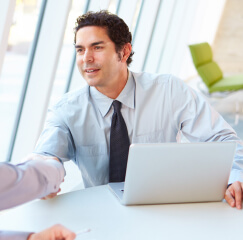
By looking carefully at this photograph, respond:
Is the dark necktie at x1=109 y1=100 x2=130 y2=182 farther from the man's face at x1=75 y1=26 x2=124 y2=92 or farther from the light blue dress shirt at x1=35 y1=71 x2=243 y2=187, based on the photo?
the man's face at x1=75 y1=26 x2=124 y2=92

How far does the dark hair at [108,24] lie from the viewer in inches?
77.9

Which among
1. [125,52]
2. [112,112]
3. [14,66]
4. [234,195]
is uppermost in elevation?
[125,52]

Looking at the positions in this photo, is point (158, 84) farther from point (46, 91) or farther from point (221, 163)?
point (46, 91)

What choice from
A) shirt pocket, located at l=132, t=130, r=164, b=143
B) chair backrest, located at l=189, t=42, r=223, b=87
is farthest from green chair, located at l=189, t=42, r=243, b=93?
shirt pocket, located at l=132, t=130, r=164, b=143

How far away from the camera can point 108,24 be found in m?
2.01

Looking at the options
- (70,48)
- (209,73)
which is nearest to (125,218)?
(70,48)

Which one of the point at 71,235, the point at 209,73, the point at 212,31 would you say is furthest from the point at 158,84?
the point at 212,31

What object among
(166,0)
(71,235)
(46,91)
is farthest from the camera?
(166,0)

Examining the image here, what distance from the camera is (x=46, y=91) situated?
3.16 m

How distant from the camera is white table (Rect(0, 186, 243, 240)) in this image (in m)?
1.25

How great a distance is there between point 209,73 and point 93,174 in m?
4.22

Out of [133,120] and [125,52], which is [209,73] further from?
[133,120]

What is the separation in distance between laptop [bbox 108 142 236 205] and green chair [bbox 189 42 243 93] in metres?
4.32

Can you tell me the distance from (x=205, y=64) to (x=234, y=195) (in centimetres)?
477
